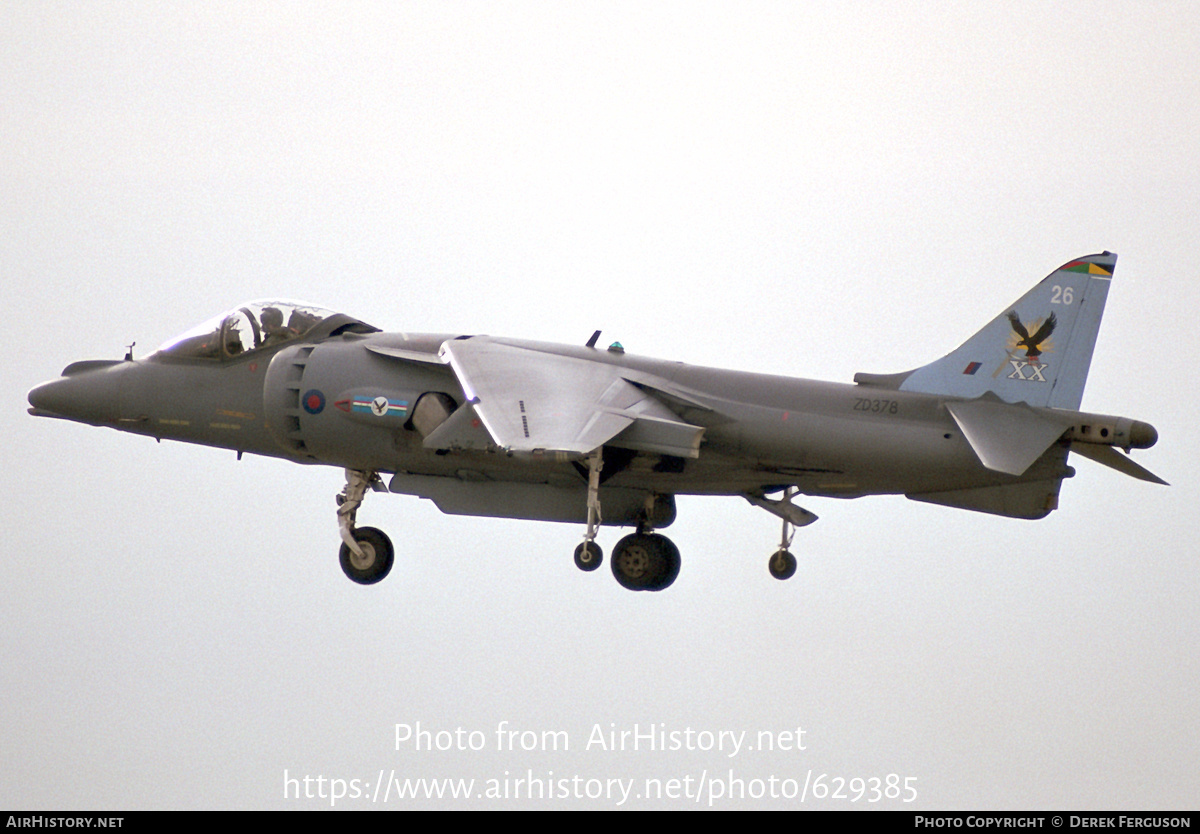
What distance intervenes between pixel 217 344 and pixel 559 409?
551 cm

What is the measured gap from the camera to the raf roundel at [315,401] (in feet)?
68.8

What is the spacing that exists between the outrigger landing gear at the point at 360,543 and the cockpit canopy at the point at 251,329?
75.2 inches

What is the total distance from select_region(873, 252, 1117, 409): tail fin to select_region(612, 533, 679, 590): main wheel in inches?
157

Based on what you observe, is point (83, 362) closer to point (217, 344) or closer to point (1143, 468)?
point (217, 344)

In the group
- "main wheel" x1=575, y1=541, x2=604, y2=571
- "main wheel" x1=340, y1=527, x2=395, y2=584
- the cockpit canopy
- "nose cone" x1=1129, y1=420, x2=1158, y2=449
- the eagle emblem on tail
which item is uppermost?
the eagle emblem on tail

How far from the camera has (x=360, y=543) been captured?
2219cm

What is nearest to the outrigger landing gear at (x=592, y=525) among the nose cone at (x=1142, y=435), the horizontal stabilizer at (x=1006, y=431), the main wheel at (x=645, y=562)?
the main wheel at (x=645, y=562)

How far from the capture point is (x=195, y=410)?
22.0 meters

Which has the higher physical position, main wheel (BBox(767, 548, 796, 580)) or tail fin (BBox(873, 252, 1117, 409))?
tail fin (BBox(873, 252, 1117, 409))

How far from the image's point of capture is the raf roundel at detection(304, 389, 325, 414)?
20969 mm

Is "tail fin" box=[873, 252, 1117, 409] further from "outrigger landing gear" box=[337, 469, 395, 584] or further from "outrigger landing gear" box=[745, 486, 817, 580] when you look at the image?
"outrigger landing gear" box=[337, 469, 395, 584]

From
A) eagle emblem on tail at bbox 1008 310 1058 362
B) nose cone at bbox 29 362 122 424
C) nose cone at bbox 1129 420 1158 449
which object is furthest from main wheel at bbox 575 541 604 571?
nose cone at bbox 29 362 122 424

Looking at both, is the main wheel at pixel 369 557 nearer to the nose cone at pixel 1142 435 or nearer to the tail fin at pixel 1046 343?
the tail fin at pixel 1046 343

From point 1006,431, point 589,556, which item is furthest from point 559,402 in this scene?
point 1006,431
